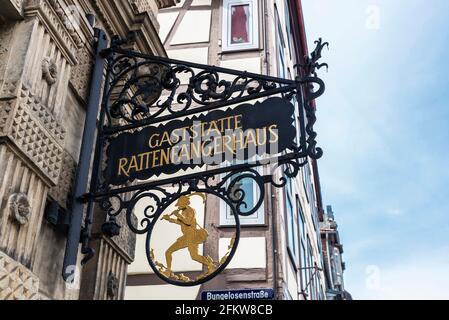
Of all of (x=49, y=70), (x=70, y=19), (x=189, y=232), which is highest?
(x=70, y=19)

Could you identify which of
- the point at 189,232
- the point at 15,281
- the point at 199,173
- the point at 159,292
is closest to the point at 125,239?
the point at 189,232

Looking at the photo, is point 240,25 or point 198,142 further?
point 240,25

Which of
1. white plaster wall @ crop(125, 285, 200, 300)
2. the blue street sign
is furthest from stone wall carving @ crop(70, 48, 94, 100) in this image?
white plaster wall @ crop(125, 285, 200, 300)

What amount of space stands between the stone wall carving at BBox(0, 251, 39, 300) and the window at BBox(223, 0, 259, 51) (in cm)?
1071

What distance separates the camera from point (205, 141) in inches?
144

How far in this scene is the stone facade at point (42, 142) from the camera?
3004 mm

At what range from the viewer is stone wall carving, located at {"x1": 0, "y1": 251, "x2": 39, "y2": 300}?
2.77 meters

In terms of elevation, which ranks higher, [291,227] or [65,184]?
[291,227]

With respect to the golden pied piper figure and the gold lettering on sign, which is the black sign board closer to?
the gold lettering on sign

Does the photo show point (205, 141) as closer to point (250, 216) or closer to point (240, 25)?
point (250, 216)

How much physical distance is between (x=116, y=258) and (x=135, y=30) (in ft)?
6.93

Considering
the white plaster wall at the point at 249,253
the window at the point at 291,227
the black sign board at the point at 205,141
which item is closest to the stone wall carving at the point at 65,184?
the black sign board at the point at 205,141

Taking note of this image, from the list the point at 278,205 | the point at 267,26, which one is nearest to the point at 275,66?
the point at 267,26

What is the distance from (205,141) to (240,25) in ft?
34.5
